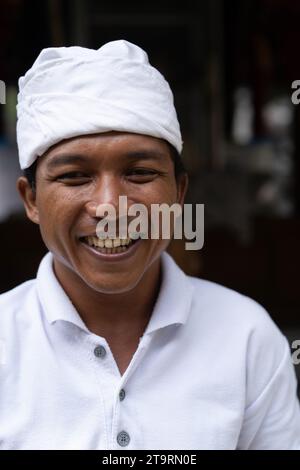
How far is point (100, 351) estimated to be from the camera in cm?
154

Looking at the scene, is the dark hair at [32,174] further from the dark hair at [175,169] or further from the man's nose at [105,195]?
the man's nose at [105,195]

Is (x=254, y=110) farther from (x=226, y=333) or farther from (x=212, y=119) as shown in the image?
(x=226, y=333)

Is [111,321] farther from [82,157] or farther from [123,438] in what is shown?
[82,157]

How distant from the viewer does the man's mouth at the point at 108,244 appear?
1.47 m

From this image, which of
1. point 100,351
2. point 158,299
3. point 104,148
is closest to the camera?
point 104,148

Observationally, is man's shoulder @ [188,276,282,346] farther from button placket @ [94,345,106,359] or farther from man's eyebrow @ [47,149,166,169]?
man's eyebrow @ [47,149,166,169]

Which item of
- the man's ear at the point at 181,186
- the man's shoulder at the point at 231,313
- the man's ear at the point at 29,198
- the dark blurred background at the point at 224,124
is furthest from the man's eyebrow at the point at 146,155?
the dark blurred background at the point at 224,124

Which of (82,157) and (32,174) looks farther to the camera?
(32,174)

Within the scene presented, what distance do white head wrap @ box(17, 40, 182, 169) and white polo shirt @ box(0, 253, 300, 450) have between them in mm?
378

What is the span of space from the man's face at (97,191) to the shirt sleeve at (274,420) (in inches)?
15.9

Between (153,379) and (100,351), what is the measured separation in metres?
0.13

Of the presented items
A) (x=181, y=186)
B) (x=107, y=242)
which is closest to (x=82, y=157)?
(x=107, y=242)

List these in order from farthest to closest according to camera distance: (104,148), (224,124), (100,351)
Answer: (224,124) < (100,351) < (104,148)

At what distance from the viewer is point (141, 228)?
148 centimetres
